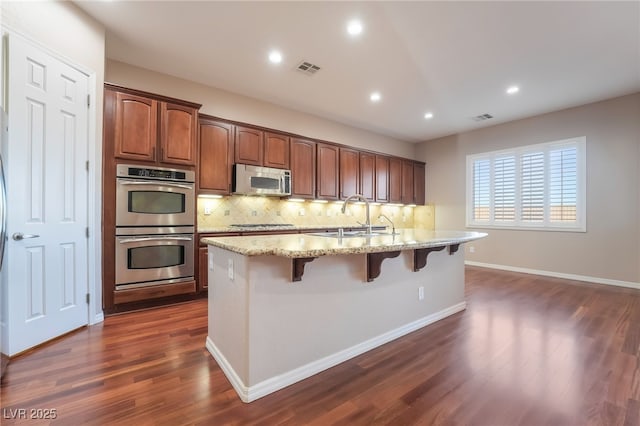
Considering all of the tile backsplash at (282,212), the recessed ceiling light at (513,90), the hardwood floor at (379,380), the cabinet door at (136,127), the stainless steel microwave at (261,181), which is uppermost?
the recessed ceiling light at (513,90)

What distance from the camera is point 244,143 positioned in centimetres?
414

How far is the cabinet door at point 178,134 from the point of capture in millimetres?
3252

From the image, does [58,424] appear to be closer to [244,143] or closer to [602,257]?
[244,143]

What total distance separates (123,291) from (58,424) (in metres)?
1.76

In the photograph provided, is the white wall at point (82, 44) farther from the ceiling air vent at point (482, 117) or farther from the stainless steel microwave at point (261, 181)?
the ceiling air vent at point (482, 117)

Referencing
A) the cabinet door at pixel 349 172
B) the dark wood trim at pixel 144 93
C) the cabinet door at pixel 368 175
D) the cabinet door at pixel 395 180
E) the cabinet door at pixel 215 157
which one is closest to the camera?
the dark wood trim at pixel 144 93

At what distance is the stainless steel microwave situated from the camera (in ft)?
13.1

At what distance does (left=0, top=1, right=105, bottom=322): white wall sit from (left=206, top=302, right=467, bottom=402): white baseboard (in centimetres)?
159

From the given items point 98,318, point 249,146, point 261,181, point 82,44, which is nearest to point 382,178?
point 261,181

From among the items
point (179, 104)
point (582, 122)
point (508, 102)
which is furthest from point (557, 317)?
point (179, 104)

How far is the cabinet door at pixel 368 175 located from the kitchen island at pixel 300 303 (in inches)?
129

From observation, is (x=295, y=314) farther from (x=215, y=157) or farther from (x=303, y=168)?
(x=303, y=168)

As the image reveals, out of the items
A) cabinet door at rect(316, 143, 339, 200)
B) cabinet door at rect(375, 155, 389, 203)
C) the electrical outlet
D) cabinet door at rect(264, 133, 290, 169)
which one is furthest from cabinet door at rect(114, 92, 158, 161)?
cabinet door at rect(375, 155, 389, 203)

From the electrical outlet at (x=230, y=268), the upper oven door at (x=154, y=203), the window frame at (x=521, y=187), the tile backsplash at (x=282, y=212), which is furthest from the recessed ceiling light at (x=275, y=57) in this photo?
the window frame at (x=521, y=187)
